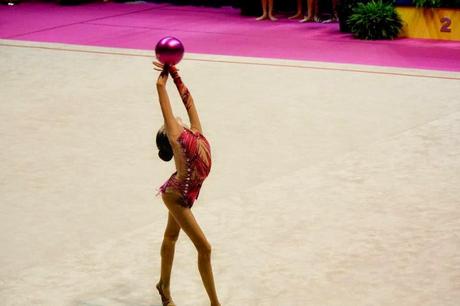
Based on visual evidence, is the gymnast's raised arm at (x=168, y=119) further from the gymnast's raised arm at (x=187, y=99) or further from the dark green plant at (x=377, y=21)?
the dark green plant at (x=377, y=21)

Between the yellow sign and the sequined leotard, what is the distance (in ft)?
Result: 30.8

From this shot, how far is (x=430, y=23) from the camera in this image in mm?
12586

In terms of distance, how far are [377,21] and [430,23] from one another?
2.71 feet

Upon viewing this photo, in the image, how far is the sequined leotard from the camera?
12.1 feet

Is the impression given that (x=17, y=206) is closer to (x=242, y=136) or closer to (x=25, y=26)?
(x=242, y=136)

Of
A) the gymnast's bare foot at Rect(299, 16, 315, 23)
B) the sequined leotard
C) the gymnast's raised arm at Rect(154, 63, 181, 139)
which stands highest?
the gymnast's raised arm at Rect(154, 63, 181, 139)

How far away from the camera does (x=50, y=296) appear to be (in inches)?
175

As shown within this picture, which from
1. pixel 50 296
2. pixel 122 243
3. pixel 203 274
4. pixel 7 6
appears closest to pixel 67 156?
pixel 122 243

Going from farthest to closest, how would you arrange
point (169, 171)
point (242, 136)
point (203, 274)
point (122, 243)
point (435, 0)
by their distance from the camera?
point (435, 0) → point (242, 136) → point (169, 171) → point (122, 243) → point (203, 274)

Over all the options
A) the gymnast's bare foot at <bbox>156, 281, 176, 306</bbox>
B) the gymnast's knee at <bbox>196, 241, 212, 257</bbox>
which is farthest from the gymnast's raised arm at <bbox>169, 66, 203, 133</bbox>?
the gymnast's bare foot at <bbox>156, 281, 176, 306</bbox>

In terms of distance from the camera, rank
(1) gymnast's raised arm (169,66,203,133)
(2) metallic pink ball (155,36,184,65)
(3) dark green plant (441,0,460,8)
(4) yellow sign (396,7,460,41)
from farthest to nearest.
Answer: (4) yellow sign (396,7,460,41) < (3) dark green plant (441,0,460,8) < (1) gymnast's raised arm (169,66,203,133) < (2) metallic pink ball (155,36,184,65)

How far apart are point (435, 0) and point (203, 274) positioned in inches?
368

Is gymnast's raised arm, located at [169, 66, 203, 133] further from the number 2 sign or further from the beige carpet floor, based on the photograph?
the number 2 sign

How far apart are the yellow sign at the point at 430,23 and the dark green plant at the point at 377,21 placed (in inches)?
6.0
